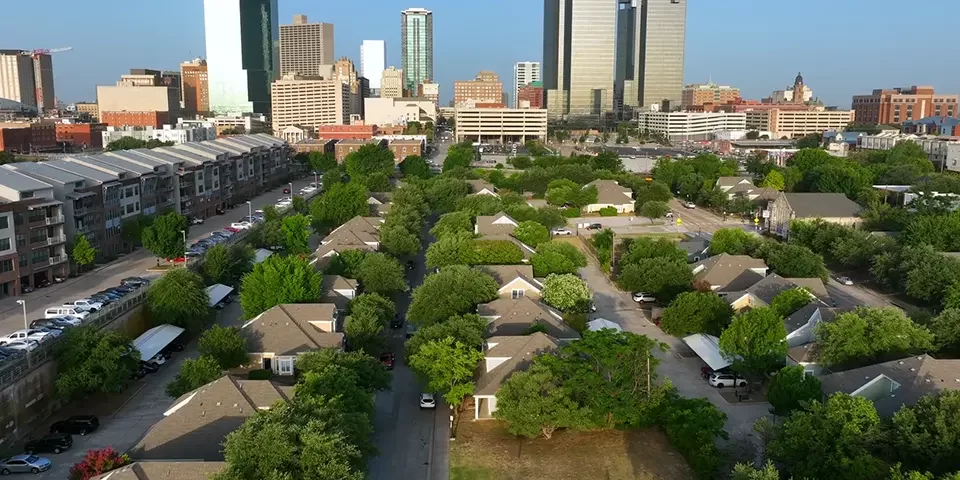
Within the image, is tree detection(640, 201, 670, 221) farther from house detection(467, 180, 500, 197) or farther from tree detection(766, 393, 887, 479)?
tree detection(766, 393, 887, 479)

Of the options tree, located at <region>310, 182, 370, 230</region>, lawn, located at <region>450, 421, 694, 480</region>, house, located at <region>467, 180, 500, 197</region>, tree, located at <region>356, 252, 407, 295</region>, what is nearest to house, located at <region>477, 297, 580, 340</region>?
lawn, located at <region>450, 421, 694, 480</region>

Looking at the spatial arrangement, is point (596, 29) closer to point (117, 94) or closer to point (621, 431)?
point (117, 94)

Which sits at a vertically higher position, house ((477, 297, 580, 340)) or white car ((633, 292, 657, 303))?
house ((477, 297, 580, 340))

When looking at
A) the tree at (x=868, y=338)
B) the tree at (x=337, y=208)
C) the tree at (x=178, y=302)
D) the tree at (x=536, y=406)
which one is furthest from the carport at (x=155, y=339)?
the tree at (x=868, y=338)

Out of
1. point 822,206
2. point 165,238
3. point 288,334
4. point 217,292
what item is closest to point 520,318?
point 288,334

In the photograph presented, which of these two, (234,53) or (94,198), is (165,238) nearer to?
(94,198)
